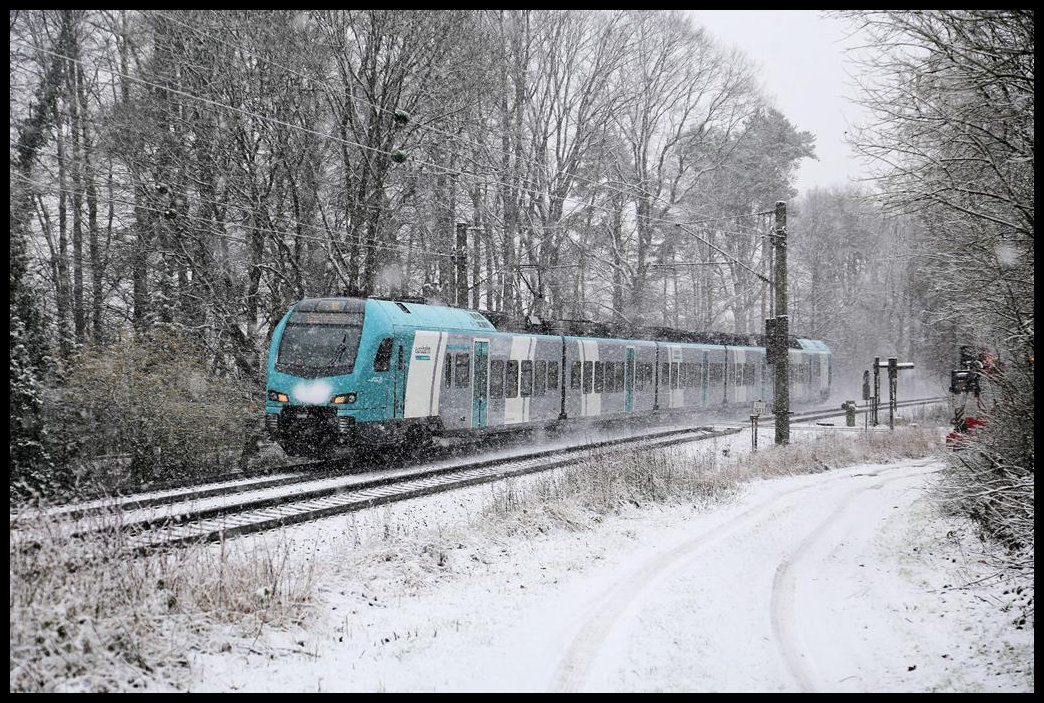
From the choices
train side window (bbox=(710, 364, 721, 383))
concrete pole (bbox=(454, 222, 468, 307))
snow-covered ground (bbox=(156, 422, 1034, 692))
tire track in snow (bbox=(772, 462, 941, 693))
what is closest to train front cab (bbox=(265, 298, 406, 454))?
snow-covered ground (bbox=(156, 422, 1034, 692))

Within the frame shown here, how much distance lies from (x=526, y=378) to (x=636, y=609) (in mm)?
12056

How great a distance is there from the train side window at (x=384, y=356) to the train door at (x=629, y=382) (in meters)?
10.1

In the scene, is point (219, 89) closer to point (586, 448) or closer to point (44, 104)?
point (44, 104)

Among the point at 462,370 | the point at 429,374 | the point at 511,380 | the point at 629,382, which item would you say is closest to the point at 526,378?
the point at 511,380

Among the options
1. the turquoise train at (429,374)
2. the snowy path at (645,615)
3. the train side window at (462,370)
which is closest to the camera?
the snowy path at (645,615)

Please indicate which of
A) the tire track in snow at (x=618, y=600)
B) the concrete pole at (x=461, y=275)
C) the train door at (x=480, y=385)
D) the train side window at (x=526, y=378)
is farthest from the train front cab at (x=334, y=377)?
the concrete pole at (x=461, y=275)

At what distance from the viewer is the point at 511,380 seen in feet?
60.2

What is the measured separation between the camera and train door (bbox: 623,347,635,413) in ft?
77.0

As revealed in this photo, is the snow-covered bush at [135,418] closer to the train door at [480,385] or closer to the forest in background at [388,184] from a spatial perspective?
the forest in background at [388,184]

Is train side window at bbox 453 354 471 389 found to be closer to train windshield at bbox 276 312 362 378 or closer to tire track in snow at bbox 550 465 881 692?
train windshield at bbox 276 312 362 378

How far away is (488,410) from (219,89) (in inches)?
392

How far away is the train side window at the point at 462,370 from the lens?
54.0 feet

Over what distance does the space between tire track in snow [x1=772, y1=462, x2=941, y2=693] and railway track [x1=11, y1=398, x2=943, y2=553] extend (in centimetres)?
425

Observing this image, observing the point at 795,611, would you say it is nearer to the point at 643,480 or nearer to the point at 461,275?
the point at 643,480
